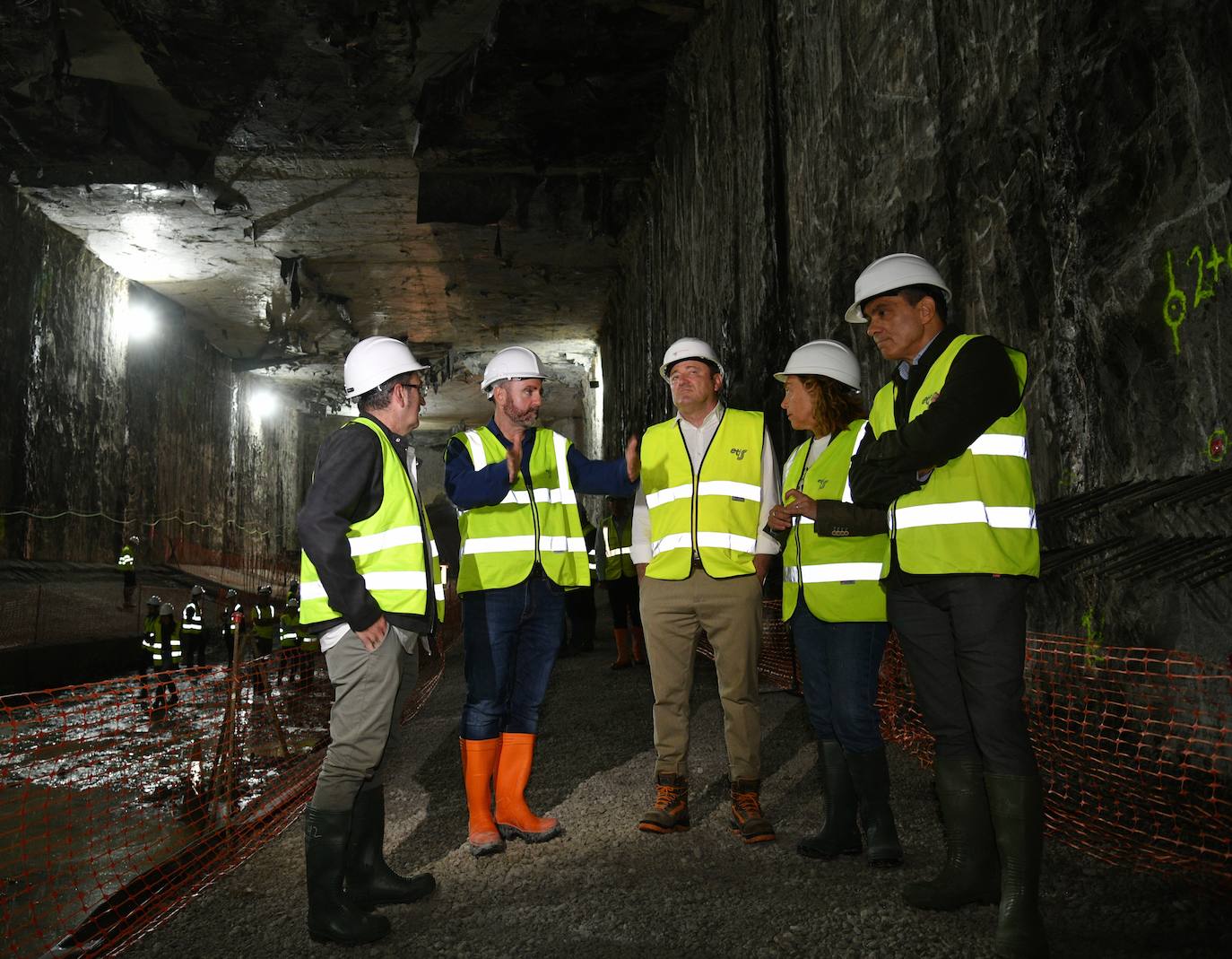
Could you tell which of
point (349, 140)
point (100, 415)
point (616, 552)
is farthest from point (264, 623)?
point (100, 415)

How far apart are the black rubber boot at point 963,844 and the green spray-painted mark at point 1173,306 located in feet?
5.72

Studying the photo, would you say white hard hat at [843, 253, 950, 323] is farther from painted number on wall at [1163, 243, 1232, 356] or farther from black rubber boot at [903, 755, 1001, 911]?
black rubber boot at [903, 755, 1001, 911]

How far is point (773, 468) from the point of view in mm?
4250

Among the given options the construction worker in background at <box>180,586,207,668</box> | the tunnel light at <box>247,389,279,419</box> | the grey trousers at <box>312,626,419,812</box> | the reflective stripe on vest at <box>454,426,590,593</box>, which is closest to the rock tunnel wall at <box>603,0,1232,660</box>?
the reflective stripe on vest at <box>454,426,590,593</box>

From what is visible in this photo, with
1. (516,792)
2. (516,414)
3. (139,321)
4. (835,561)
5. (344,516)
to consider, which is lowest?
(516,792)

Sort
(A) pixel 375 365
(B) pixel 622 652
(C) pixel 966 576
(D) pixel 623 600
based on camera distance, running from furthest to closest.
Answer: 1. (D) pixel 623 600
2. (B) pixel 622 652
3. (A) pixel 375 365
4. (C) pixel 966 576

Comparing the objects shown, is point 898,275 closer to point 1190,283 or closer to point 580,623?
point 1190,283

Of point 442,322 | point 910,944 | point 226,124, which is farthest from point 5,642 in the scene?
point 910,944

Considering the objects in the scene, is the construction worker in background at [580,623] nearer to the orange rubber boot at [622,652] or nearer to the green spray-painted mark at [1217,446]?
the orange rubber boot at [622,652]

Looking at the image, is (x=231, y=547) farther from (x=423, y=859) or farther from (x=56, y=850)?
(x=423, y=859)

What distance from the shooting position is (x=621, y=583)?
1041cm

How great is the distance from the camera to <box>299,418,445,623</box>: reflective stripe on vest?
323cm

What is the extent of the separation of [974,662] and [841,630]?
0.87 m

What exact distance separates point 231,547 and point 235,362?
18.8ft
